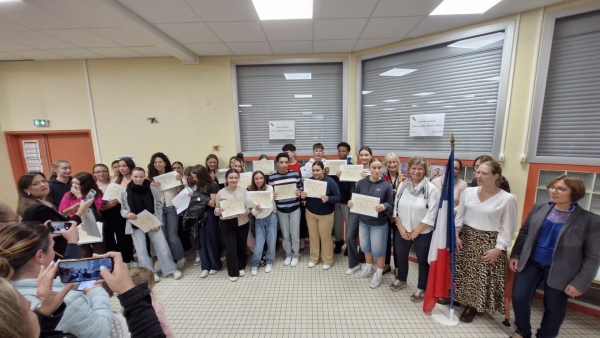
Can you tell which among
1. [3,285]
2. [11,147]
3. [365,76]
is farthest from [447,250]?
[11,147]

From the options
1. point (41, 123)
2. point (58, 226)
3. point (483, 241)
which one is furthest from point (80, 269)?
point (41, 123)

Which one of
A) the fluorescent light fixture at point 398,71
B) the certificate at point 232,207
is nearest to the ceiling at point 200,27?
the fluorescent light fixture at point 398,71

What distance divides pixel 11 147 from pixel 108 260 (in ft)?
19.0

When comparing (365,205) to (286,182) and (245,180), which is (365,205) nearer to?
(286,182)

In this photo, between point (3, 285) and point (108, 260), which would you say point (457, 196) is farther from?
point (3, 285)

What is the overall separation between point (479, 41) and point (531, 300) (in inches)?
123

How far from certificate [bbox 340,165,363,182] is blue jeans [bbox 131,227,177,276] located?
8.28 ft

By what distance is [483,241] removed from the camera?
203 centimetres

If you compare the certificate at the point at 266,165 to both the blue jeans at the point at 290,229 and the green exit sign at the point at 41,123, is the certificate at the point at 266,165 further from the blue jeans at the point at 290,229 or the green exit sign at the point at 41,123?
the green exit sign at the point at 41,123

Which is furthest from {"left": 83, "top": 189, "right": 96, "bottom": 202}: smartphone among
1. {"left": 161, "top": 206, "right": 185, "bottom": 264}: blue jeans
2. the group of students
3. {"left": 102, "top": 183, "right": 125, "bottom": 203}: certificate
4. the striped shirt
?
the striped shirt

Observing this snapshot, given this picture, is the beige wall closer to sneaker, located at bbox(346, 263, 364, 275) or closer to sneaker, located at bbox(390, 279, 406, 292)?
sneaker, located at bbox(346, 263, 364, 275)

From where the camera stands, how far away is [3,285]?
0.66m

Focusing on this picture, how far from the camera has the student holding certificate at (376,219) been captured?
2570 millimetres

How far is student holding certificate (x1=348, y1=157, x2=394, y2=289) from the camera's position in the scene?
2570 millimetres
